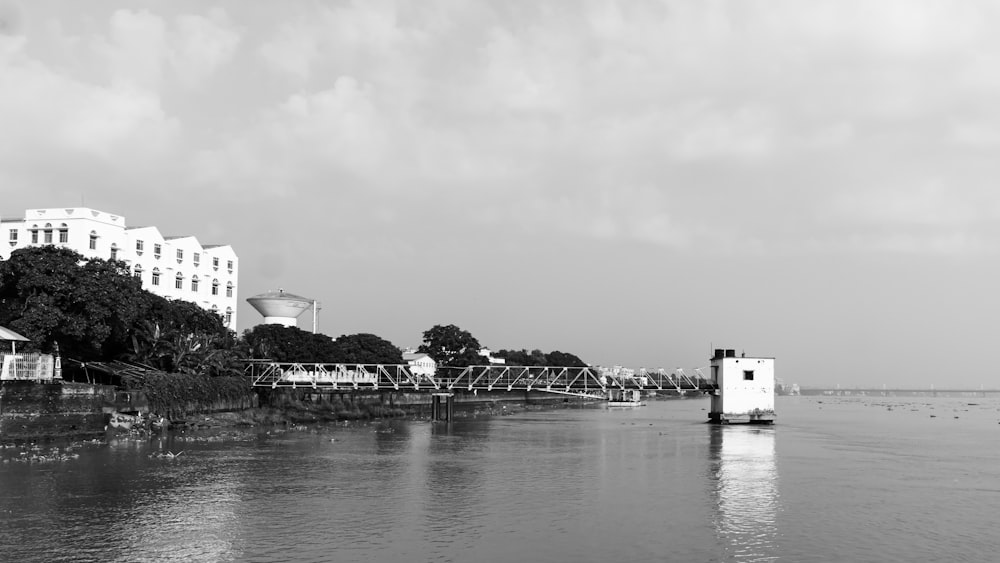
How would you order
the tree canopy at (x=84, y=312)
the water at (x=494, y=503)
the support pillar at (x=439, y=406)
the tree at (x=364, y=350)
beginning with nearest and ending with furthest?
1. the water at (x=494, y=503)
2. the tree canopy at (x=84, y=312)
3. the support pillar at (x=439, y=406)
4. the tree at (x=364, y=350)

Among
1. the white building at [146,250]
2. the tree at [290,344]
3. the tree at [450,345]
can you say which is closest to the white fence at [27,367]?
the white building at [146,250]

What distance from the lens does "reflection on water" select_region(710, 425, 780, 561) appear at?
1165 inches

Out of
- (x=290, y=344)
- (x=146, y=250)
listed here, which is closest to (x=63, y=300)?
(x=146, y=250)

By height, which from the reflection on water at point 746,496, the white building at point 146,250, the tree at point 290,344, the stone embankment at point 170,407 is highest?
the white building at point 146,250

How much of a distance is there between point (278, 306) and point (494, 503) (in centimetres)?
10681

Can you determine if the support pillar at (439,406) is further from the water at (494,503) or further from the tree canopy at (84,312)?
the water at (494,503)

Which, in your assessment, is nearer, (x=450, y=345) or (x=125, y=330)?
(x=125, y=330)

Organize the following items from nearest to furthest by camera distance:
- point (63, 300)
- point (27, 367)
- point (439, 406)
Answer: point (27, 367) < point (63, 300) < point (439, 406)

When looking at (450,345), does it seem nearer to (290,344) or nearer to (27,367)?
(290,344)

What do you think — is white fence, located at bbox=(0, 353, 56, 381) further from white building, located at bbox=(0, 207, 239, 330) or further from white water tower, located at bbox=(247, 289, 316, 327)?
white water tower, located at bbox=(247, 289, 316, 327)

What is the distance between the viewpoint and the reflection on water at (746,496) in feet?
97.1

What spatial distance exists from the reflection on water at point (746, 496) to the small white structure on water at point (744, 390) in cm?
1902

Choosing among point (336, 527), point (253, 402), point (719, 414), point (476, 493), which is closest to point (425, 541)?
point (336, 527)

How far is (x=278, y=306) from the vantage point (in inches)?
5413
